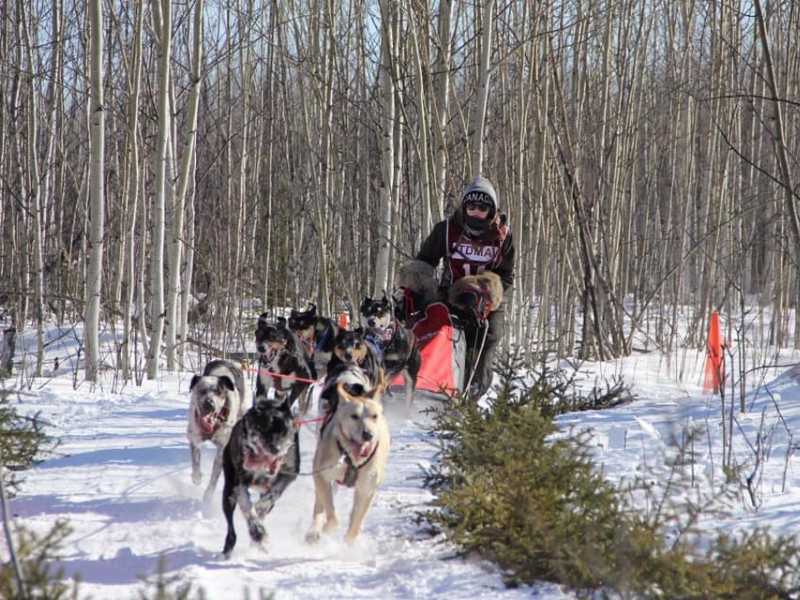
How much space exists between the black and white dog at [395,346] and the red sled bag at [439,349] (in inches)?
2.6

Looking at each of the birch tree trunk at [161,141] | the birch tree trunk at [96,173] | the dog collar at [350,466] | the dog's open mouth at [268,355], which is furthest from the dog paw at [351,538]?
the birch tree trunk at [161,141]

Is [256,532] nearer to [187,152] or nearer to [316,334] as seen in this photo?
[316,334]

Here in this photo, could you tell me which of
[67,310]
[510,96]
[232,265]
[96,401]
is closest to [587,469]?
[96,401]

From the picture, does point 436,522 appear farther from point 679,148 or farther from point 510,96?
point 679,148

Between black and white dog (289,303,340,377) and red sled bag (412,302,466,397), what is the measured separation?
69cm

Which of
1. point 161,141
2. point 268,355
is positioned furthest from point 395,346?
point 161,141

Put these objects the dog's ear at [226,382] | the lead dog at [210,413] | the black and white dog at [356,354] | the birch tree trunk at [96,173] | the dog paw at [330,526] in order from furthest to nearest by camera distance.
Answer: the birch tree trunk at [96,173]
the black and white dog at [356,354]
the dog's ear at [226,382]
the lead dog at [210,413]
the dog paw at [330,526]

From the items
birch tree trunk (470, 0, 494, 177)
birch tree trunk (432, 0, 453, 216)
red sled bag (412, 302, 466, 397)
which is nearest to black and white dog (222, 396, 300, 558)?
red sled bag (412, 302, 466, 397)

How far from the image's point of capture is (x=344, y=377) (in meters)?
5.18

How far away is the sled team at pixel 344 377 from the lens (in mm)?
4125

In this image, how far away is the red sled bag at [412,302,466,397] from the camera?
23.0 feet

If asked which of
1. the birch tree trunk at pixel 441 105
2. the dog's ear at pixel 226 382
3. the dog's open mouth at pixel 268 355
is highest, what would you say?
the birch tree trunk at pixel 441 105

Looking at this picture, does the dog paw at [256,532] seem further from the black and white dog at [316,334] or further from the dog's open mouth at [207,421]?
the black and white dog at [316,334]

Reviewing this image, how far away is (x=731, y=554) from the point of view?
304 cm
